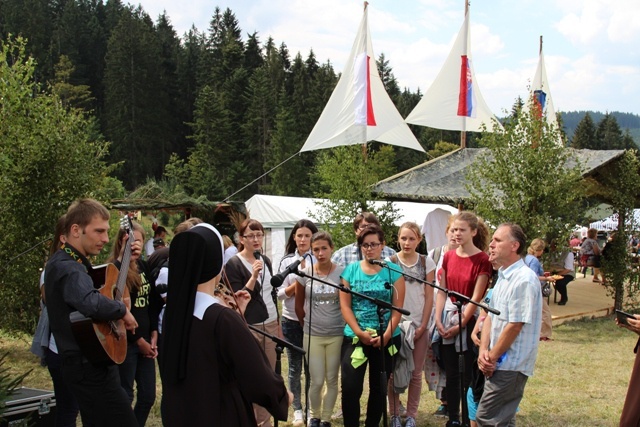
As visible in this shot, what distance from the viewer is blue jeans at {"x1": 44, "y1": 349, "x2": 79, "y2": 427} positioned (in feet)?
14.5

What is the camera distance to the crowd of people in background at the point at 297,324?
2721mm

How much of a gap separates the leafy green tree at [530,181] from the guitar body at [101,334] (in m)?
9.15

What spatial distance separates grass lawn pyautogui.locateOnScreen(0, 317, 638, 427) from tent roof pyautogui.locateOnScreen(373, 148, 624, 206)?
434 centimetres

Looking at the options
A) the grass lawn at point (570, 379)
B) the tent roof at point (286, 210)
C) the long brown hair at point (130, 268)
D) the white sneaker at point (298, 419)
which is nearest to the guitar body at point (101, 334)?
the long brown hair at point (130, 268)

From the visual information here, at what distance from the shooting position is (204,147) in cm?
5931

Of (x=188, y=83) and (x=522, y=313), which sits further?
(x=188, y=83)

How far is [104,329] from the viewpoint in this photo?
3740 mm

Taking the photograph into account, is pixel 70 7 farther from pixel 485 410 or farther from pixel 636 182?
pixel 485 410

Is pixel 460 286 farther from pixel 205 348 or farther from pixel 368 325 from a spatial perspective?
pixel 205 348

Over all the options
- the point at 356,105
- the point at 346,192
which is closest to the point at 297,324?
the point at 346,192

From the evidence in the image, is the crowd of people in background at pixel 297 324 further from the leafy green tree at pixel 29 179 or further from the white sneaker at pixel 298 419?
the leafy green tree at pixel 29 179

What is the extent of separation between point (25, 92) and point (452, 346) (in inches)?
256

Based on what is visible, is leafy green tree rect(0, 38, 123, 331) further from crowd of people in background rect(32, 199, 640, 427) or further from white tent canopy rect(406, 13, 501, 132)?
white tent canopy rect(406, 13, 501, 132)

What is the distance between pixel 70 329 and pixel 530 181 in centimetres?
983
